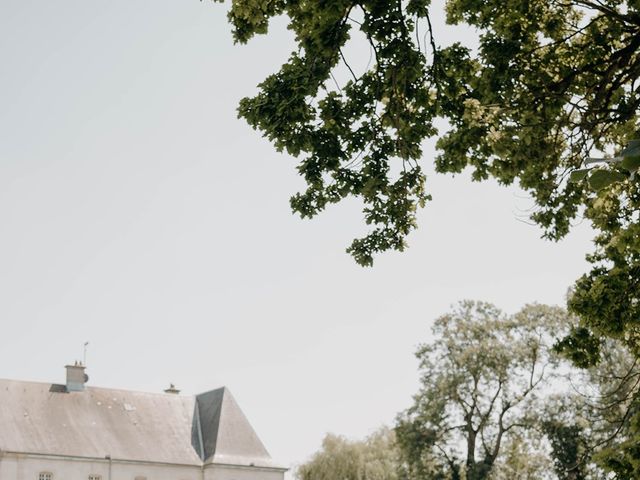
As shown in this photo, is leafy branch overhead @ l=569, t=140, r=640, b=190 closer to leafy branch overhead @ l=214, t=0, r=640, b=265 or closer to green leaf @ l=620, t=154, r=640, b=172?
green leaf @ l=620, t=154, r=640, b=172

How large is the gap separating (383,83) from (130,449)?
37.3m

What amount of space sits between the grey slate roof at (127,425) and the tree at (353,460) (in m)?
2.45

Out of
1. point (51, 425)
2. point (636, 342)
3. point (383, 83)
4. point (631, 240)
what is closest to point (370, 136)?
point (383, 83)

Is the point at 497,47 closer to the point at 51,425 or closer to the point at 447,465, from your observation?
the point at 447,465

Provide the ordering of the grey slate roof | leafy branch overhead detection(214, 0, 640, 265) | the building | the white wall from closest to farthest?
leafy branch overhead detection(214, 0, 640, 265)
the white wall
the building
the grey slate roof

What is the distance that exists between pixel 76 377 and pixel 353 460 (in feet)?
52.1

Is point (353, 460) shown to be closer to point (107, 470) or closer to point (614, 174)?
point (107, 470)

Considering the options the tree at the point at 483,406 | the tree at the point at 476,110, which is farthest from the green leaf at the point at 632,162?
the tree at the point at 483,406

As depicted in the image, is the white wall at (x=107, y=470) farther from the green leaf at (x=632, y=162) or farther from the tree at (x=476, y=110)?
the green leaf at (x=632, y=162)

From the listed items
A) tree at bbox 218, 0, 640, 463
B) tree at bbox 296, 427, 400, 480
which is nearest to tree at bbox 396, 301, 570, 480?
tree at bbox 296, 427, 400, 480

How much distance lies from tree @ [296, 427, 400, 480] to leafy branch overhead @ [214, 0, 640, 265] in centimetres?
3504

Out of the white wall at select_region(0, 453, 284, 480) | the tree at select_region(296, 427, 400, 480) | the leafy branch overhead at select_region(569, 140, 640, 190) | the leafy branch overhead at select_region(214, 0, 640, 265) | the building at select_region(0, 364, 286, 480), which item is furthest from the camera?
the tree at select_region(296, 427, 400, 480)

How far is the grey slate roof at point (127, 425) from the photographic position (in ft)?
135

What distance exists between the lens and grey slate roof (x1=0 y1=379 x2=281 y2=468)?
41188mm
